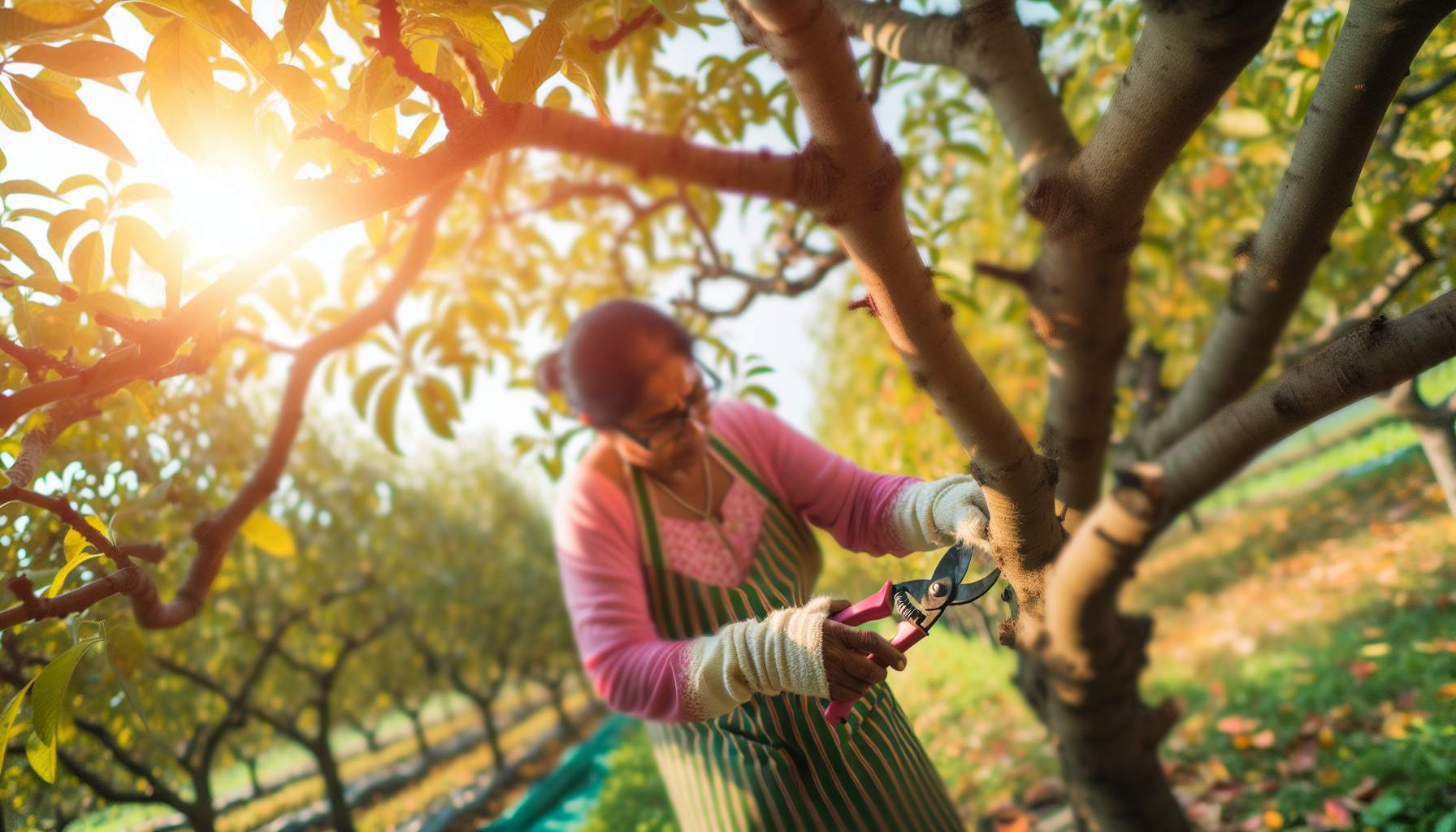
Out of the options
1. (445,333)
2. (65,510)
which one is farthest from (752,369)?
(65,510)

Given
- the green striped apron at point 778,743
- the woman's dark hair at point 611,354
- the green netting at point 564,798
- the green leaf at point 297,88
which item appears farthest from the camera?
the green netting at point 564,798

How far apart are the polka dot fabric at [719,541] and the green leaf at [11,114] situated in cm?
113

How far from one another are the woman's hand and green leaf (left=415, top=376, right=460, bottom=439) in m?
1.73

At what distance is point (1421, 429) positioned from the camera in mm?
1850

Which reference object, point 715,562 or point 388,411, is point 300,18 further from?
point 388,411

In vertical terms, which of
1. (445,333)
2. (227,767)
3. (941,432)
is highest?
(445,333)

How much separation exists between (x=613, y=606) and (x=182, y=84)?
3.31 ft

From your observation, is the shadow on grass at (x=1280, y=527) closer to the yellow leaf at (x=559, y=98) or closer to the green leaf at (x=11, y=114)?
the yellow leaf at (x=559, y=98)

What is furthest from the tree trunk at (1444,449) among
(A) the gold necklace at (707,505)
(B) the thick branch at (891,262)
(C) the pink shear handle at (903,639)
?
(A) the gold necklace at (707,505)

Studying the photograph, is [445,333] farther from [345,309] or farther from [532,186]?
[532,186]

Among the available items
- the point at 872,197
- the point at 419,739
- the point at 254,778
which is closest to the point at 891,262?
the point at 872,197

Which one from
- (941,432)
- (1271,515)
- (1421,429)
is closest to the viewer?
(1421,429)

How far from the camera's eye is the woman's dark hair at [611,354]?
1395mm

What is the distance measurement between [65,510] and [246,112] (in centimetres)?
59
